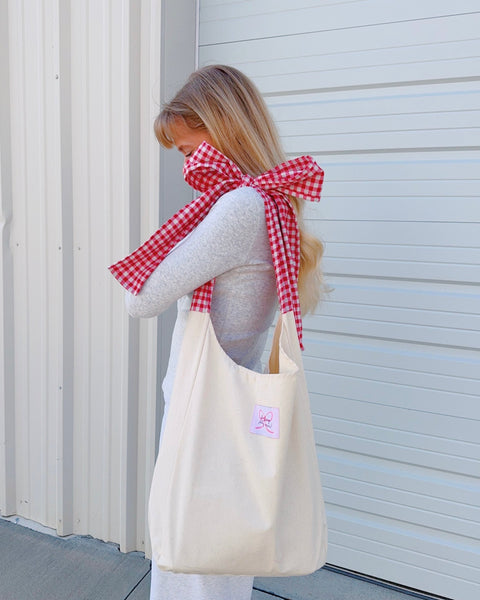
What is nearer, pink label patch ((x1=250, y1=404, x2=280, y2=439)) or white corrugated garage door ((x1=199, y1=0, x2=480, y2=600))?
pink label patch ((x1=250, y1=404, x2=280, y2=439))

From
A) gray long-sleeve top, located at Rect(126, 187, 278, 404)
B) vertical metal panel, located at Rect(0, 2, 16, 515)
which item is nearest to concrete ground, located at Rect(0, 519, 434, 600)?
vertical metal panel, located at Rect(0, 2, 16, 515)

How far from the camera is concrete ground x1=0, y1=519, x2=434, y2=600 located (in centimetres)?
200

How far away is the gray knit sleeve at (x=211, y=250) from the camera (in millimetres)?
1069

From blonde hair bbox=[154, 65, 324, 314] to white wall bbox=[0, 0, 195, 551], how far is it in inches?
28.9

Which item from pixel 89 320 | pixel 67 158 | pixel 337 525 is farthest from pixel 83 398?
pixel 337 525

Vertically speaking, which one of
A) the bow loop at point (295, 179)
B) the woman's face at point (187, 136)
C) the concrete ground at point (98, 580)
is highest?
the woman's face at point (187, 136)

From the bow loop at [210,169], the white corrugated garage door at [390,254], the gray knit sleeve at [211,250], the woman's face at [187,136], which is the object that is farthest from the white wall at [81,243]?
the gray knit sleeve at [211,250]

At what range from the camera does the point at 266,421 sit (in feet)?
3.44

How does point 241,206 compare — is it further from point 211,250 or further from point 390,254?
point 390,254

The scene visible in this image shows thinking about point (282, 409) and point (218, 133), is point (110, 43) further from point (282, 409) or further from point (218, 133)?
point (282, 409)

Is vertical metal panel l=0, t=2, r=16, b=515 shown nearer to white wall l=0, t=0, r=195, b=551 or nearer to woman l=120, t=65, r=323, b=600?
white wall l=0, t=0, r=195, b=551

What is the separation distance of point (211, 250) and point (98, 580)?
1695 mm

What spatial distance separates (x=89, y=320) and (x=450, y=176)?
62.3 inches

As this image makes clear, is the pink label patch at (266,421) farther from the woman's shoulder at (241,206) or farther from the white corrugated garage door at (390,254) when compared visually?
the white corrugated garage door at (390,254)
